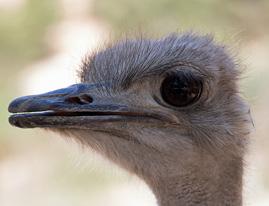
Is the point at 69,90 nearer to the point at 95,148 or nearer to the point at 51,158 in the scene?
the point at 95,148

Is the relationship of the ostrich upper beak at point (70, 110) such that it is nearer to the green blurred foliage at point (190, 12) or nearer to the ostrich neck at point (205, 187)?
the ostrich neck at point (205, 187)

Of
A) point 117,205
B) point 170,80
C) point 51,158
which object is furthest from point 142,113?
point 51,158

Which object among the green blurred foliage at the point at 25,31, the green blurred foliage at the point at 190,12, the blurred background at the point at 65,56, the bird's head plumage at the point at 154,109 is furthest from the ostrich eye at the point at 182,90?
the green blurred foliage at the point at 25,31

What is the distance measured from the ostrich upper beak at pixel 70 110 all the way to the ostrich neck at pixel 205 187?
0.81ft

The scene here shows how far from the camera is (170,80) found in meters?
3.86

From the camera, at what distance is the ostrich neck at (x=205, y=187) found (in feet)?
12.5

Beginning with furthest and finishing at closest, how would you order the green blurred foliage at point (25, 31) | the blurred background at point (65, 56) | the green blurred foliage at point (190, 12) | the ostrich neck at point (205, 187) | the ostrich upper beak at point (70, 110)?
the green blurred foliage at point (25, 31) < the green blurred foliage at point (190, 12) < the blurred background at point (65, 56) < the ostrich neck at point (205, 187) < the ostrich upper beak at point (70, 110)

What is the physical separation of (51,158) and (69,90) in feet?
14.9

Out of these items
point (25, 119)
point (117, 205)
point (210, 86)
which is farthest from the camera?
point (117, 205)

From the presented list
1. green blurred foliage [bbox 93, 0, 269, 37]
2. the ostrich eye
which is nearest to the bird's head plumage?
the ostrich eye

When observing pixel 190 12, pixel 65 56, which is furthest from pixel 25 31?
pixel 190 12

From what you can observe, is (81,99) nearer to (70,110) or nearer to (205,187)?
(70,110)

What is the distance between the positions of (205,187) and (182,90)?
0.37 metres

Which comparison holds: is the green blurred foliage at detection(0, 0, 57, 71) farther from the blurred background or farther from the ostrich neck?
the ostrich neck
